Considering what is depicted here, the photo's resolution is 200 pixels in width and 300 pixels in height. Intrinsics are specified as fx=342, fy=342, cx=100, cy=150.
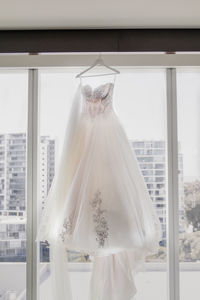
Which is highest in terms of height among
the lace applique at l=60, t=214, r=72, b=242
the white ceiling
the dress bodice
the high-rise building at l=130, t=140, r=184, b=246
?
the white ceiling

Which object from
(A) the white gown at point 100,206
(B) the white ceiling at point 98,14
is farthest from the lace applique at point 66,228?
(B) the white ceiling at point 98,14

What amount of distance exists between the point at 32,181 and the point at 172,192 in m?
0.93

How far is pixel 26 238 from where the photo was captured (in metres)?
2.26

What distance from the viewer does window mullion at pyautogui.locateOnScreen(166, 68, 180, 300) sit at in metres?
2.22

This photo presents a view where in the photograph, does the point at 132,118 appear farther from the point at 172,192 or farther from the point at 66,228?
the point at 66,228

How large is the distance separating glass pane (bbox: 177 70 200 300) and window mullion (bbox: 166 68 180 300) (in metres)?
0.04

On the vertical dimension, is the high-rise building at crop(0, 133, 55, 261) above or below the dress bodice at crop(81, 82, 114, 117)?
below

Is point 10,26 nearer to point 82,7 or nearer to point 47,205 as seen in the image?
point 82,7

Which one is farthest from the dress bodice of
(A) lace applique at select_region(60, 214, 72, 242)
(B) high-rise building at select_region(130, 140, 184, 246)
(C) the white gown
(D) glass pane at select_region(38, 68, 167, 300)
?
(A) lace applique at select_region(60, 214, 72, 242)

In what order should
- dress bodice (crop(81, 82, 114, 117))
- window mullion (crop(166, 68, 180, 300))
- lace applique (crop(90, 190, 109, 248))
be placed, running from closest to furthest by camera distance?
1. lace applique (crop(90, 190, 109, 248))
2. dress bodice (crop(81, 82, 114, 117))
3. window mullion (crop(166, 68, 180, 300))

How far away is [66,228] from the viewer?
1.82 meters

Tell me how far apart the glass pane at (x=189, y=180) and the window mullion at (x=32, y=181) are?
0.96m

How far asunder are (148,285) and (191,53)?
1522 millimetres

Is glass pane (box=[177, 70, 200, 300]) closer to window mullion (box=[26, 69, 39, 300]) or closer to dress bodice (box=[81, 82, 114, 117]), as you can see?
dress bodice (box=[81, 82, 114, 117])
